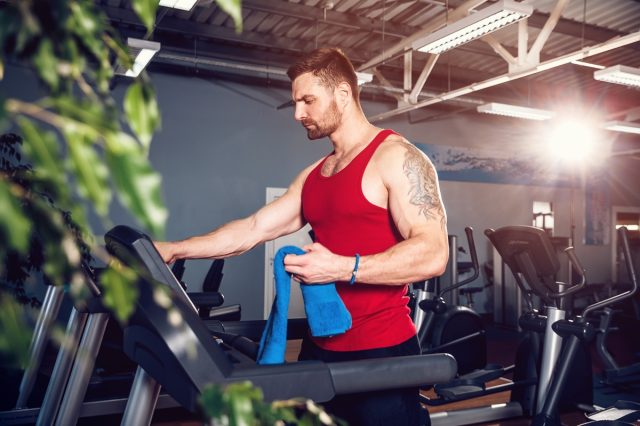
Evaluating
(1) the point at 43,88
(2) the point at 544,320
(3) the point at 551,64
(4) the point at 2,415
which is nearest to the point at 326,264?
(1) the point at 43,88

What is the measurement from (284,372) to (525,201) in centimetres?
802

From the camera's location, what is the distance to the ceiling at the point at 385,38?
5211 millimetres

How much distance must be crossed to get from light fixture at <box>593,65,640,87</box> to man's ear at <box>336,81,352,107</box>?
3865 mm

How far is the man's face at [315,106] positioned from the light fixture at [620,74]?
12.8 feet

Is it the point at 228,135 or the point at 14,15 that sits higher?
the point at 228,135

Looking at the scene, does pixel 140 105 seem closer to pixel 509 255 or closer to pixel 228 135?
pixel 509 255

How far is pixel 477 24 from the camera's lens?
3885 mm

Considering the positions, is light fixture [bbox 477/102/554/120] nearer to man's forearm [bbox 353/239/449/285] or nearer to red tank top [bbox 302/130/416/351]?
red tank top [bbox 302/130/416/351]

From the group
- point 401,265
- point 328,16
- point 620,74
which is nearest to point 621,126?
point 620,74

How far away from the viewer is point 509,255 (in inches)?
123

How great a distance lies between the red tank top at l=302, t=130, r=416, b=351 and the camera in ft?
5.05

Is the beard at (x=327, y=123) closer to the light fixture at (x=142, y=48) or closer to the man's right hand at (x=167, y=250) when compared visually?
the man's right hand at (x=167, y=250)

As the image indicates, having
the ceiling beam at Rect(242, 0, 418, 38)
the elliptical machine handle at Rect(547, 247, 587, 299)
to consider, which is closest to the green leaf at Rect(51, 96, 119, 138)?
the elliptical machine handle at Rect(547, 247, 587, 299)

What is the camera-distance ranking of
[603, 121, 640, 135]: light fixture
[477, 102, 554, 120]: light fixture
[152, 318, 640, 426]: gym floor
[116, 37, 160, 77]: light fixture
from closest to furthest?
[152, 318, 640, 426]: gym floor < [116, 37, 160, 77]: light fixture < [477, 102, 554, 120]: light fixture < [603, 121, 640, 135]: light fixture
